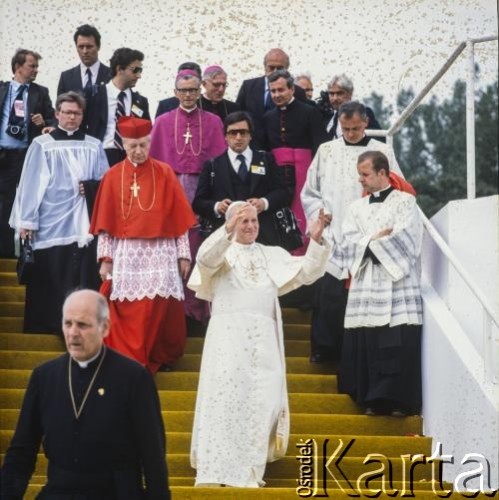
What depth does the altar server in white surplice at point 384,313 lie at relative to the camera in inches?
483

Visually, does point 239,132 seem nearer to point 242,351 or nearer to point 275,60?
point 275,60

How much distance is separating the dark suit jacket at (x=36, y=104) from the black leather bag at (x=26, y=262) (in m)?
1.37

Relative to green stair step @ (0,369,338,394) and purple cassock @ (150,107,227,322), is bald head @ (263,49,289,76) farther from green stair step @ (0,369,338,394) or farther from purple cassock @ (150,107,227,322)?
green stair step @ (0,369,338,394)

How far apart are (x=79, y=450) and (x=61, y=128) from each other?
16.5ft

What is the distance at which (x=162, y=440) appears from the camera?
8617mm

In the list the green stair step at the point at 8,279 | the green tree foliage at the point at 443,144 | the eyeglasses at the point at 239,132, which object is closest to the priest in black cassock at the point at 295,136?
the eyeglasses at the point at 239,132

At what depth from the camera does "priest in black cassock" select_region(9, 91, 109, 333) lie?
43.0ft

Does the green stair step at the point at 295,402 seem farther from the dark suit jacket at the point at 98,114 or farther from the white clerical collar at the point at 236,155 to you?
the dark suit jacket at the point at 98,114

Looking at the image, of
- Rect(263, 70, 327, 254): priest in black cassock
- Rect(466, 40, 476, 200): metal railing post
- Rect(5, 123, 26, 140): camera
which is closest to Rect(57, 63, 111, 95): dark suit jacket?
Rect(5, 123, 26, 140): camera

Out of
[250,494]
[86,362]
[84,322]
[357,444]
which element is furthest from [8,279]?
[84,322]

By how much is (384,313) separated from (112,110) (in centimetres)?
287

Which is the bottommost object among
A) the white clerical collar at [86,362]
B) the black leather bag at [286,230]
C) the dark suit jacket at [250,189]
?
the white clerical collar at [86,362]


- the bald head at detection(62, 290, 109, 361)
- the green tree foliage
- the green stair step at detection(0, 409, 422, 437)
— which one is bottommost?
the green stair step at detection(0, 409, 422, 437)

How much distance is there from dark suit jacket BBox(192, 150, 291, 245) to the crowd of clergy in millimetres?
11
